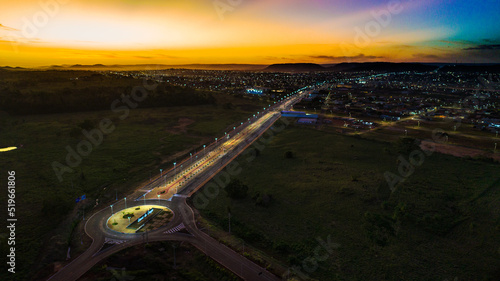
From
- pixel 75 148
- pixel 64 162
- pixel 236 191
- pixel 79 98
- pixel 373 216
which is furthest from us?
pixel 79 98

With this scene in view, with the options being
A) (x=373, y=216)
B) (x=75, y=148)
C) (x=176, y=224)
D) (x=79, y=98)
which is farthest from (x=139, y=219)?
(x=79, y=98)

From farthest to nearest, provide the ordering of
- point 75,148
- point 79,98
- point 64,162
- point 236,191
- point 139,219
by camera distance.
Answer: point 79,98 → point 75,148 → point 64,162 → point 236,191 → point 139,219

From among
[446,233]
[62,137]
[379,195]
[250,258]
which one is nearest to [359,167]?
[379,195]

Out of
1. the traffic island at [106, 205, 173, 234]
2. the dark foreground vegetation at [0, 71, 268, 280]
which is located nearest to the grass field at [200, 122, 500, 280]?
the traffic island at [106, 205, 173, 234]

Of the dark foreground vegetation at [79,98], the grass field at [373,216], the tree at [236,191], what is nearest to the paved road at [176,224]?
the grass field at [373,216]

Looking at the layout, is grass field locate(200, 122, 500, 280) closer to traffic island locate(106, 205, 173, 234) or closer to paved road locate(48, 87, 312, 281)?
paved road locate(48, 87, 312, 281)

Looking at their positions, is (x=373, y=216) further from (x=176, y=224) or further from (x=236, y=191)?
(x=176, y=224)
